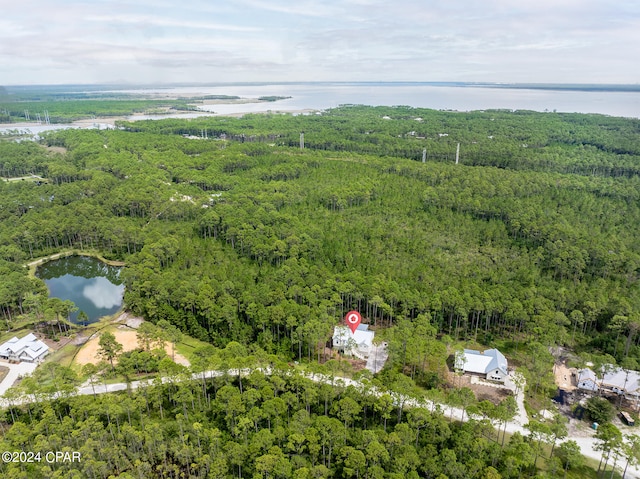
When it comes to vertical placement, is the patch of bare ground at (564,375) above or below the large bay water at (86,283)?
above

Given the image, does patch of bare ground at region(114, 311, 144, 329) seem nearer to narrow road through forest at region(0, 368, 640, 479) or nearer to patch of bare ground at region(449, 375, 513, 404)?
narrow road through forest at region(0, 368, 640, 479)

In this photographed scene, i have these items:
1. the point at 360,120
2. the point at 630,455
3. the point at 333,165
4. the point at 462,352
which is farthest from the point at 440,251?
the point at 360,120

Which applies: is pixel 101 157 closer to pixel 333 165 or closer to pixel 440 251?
pixel 333 165

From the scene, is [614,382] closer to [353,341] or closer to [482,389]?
[482,389]

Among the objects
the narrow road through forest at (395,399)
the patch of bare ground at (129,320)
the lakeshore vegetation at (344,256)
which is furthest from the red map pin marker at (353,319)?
the patch of bare ground at (129,320)

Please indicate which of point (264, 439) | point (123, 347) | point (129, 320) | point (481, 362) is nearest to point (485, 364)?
point (481, 362)

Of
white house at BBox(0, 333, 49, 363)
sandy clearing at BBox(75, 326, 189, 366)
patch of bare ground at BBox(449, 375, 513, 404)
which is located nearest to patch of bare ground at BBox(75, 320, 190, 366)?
sandy clearing at BBox(75, 326, 189, 366)

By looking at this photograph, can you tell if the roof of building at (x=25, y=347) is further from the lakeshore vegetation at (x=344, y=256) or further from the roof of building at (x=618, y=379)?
the roof of building at (x=618, y=379)
